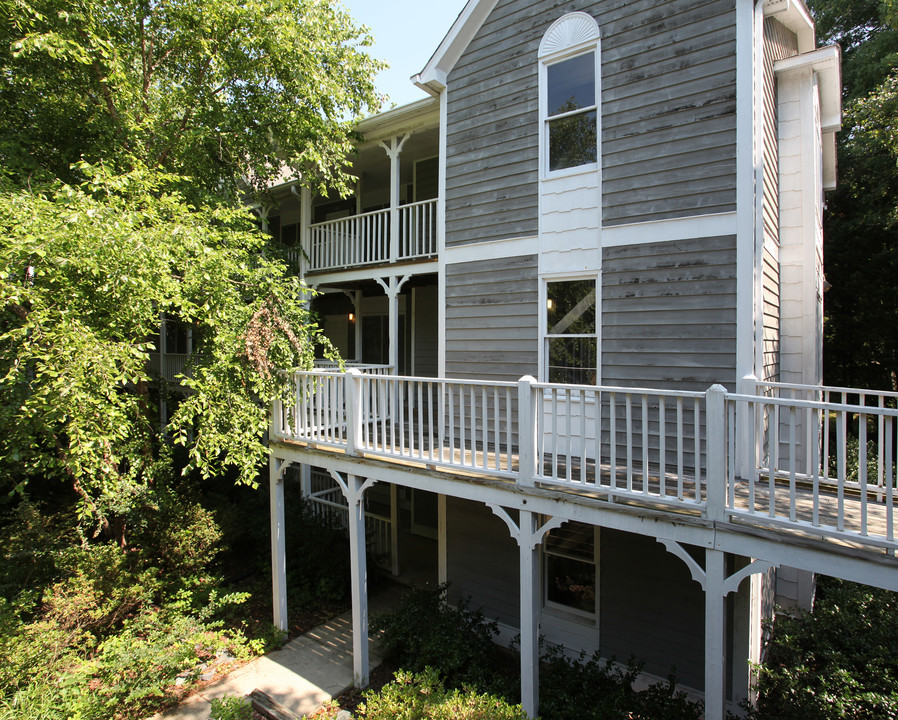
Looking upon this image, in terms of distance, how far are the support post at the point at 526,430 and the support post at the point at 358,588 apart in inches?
100

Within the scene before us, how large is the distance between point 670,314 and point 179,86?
347 inches

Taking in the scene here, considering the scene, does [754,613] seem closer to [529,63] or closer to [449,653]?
[449,653]

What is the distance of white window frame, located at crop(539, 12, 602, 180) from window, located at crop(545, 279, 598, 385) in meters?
1.55

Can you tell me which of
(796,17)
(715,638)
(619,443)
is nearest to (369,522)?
(619,443)

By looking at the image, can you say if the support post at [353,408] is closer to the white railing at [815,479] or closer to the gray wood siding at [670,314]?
the gray wood siding at [670,314]

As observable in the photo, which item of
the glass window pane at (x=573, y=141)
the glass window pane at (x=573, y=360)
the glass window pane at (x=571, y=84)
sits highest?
the glass window pane at (x=571, y=84)

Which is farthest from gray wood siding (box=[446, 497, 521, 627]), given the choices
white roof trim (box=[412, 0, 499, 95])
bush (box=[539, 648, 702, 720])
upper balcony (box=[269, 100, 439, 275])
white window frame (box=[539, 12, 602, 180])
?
white roof trim (box=[412, 0, 499, 95])

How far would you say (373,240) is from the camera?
10.1m

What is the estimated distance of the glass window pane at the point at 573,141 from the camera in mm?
6711

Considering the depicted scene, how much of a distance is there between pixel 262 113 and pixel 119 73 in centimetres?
199

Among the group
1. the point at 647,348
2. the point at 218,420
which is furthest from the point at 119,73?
the point at 647,348

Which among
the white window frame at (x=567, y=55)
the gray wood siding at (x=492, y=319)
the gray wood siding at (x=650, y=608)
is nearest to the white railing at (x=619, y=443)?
the gray wood siding at (x=492, y=319)

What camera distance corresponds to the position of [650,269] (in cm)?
623

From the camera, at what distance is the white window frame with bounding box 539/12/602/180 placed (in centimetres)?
659
